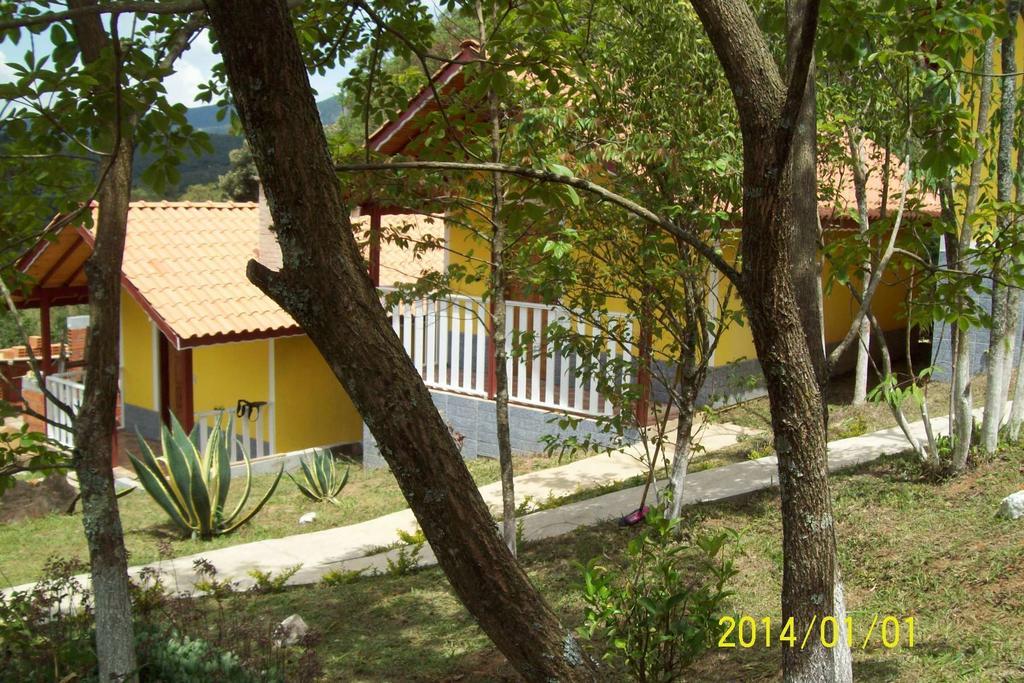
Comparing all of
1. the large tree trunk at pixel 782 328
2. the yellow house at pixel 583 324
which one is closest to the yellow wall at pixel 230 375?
the yellow house at pixel 583 324

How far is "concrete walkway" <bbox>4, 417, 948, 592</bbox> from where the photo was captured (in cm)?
725

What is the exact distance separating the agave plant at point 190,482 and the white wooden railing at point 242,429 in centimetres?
153

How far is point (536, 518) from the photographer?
7.52 m

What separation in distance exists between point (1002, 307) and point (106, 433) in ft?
18.8

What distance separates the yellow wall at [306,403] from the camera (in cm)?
1407

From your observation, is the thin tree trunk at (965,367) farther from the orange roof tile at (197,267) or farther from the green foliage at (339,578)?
the orange roof tile at (197,267)

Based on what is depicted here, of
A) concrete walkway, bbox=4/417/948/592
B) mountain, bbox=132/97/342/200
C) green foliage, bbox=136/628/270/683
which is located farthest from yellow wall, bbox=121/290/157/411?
green foliage, bbox=136/628/270/683

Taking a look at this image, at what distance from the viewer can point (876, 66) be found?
5695 mm

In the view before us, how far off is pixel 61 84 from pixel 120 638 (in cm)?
223

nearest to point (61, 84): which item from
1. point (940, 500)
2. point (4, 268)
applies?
point (4, 268)

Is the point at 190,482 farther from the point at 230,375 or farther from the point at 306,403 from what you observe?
the point at 230,375

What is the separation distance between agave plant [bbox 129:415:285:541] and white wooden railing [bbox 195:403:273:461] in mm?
1526

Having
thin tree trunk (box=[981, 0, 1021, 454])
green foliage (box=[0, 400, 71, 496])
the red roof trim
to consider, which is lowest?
green foliage (box=[0, 400, 71, 496])
